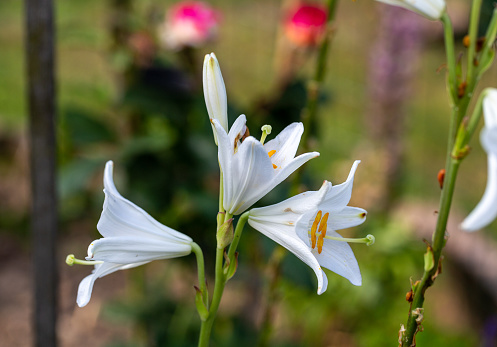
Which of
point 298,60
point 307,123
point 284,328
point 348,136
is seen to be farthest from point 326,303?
point 348,136

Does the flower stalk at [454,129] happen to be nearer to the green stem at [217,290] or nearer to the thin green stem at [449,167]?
the thin green stem at [449,167]

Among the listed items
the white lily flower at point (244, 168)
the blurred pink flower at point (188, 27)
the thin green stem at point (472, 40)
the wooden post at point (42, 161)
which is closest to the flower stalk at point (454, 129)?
the thin green stem at point (472, 40)

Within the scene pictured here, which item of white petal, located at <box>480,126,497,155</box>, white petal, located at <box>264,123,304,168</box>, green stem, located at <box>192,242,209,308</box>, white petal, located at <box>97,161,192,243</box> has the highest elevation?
white petal, located at <box>480,126,497,155</box>

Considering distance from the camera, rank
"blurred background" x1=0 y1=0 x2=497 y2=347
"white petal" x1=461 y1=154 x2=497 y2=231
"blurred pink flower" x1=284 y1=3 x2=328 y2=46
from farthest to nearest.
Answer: "blurred pink flower" x1=284 y1=3 x2=328 y2=46
"blurred background" x1=0 y1=0 x2=497 y2=347
"white petal" x1=461 y1=154 x2=497 y2=231

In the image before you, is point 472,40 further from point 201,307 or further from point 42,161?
point 42,161

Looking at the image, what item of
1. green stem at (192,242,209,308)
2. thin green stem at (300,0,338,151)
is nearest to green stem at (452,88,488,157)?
green stem at (192,242,209,308)

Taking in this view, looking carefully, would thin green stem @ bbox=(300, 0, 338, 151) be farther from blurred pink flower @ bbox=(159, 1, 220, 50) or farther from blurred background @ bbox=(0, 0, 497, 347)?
blurred pink flower @ bbox=(159, 1, 220, 50)
